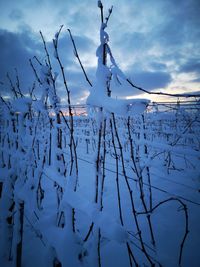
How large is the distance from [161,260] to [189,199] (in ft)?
8.35

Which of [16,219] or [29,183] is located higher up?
[29,183]

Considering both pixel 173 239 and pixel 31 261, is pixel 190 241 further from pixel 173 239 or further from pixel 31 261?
pixel 31 261

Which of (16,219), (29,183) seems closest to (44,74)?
(29,183)

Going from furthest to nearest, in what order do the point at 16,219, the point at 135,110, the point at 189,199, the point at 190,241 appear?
the point at 189,199
the point at 190,241
the point at 16,219
the point at 135,110

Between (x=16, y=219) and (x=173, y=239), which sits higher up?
(x=16, y=219)

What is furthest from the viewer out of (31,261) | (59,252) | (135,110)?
(31,261)

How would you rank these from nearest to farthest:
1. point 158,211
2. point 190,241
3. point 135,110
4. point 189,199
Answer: point 135,110, point 190,241, point 158,211, point 189,199

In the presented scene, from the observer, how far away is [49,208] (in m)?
2.61

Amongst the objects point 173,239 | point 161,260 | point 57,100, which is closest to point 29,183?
point 57,100

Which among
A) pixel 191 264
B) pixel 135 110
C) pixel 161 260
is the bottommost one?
pixel 191 264

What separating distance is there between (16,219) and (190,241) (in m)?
2.04

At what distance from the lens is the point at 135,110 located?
85cm

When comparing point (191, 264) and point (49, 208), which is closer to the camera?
point (191, 264)

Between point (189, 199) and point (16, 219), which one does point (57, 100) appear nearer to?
point (16, 219)
